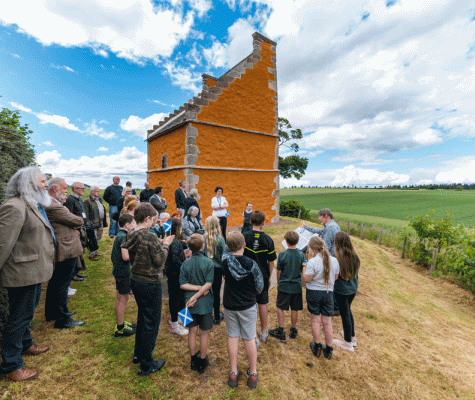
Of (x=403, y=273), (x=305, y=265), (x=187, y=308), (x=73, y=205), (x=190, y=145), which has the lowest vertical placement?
(x=403, y=273)

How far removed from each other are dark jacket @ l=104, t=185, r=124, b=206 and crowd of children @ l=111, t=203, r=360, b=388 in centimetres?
514

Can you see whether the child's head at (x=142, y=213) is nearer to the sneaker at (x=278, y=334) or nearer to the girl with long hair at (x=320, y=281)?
the girl with long hair at (x=320, y=281)

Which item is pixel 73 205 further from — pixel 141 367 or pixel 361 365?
pixel 361 365

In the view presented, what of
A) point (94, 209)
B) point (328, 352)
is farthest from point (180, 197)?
point (328, 352)

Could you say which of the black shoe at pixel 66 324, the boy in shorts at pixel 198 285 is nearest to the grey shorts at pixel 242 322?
the boy in shorts at pixel 198 285

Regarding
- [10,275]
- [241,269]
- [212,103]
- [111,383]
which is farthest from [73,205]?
[212,103]

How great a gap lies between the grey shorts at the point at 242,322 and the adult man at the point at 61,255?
2530mm

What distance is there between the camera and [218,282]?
3.66 metres

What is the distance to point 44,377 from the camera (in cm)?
269

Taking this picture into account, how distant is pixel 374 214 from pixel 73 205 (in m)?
28.4

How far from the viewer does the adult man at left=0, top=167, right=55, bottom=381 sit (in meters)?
2.39

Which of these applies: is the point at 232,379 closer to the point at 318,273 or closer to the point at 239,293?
the point at 239,293

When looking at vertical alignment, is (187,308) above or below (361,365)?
above

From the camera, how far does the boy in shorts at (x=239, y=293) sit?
2688 millimetres
